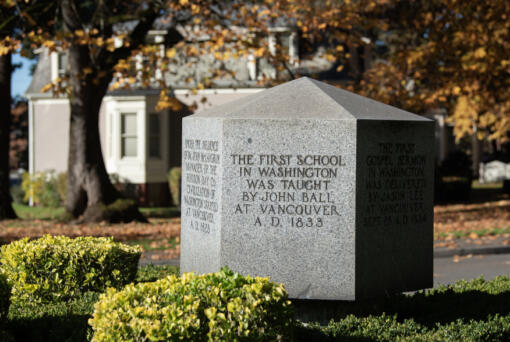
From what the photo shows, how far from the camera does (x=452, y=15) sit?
858 inches

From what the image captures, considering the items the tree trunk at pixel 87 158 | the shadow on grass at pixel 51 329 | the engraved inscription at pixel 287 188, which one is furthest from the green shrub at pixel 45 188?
the engraved inscription at pixel 287 188

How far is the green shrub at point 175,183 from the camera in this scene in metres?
29.0

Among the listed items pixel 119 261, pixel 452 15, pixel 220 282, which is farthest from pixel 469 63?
pixel 220 282

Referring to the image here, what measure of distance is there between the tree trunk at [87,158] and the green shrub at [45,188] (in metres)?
10.6

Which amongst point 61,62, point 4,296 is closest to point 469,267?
point 4,296

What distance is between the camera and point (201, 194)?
755 centimetres

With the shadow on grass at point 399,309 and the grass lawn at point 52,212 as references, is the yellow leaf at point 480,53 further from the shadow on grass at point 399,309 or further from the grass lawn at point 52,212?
the shadow on grass at point 399,309

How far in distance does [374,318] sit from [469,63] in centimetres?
1373

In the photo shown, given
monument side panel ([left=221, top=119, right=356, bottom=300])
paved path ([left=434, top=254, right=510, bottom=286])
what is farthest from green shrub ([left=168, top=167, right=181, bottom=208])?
monument side panel ([left=221, top=119, right=356, bottom=300])

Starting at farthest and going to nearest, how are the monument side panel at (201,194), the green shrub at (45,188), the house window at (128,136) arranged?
1. the house window at (128,136)
2. the green shrub at (45,188)
3. the monument side panel at (201,194)

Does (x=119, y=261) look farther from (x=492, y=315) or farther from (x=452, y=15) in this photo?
(x=452, y=15)

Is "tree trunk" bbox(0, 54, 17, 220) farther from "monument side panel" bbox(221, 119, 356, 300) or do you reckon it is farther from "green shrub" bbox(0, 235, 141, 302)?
"monument side panel" bbox(221, 119, 356, 300)

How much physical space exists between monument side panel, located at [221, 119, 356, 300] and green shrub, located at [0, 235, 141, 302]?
56.7 inches

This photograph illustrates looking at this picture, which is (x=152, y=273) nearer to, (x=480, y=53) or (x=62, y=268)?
(x=62, y=268)
